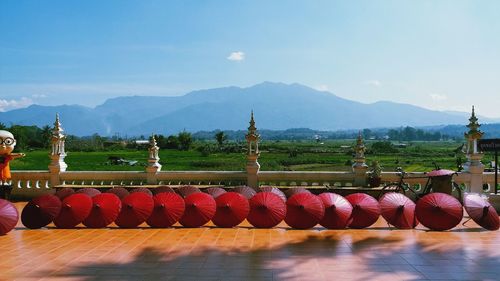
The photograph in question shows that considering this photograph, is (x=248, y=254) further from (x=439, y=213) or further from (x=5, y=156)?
(x=5, y=156)

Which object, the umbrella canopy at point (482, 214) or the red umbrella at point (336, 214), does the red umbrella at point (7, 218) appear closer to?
the red umbrella at point (336, 214)

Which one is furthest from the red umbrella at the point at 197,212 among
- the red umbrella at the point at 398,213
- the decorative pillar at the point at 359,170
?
the decorative pillar at the point at 359,170

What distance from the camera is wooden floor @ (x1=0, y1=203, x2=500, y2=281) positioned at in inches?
274

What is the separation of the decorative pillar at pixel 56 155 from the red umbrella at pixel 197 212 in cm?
675

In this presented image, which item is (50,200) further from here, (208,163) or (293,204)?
(208,163)

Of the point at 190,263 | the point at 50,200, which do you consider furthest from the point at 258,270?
the point at 50,200

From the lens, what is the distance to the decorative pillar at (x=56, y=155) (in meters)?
15.2

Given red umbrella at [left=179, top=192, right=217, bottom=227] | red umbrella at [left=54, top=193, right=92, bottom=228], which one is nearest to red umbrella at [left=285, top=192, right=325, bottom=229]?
red umbrella at [left=179, top=192, right=217, bottom=227]

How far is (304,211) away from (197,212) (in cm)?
235

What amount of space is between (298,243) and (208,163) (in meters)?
36.2

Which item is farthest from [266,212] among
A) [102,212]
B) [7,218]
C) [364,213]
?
[7,218]

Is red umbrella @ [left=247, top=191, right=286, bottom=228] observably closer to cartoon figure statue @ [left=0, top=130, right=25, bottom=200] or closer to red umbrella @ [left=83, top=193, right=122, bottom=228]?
red umbrella @ [left=83, top=193, right=122, bottom=228]

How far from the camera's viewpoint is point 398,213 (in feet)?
33.4

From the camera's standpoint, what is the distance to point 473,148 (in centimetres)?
1375
